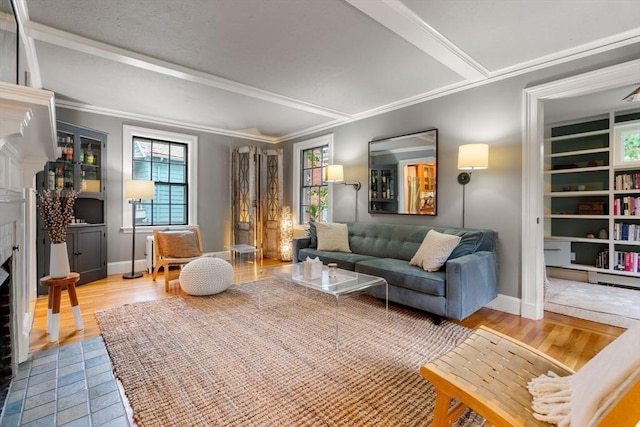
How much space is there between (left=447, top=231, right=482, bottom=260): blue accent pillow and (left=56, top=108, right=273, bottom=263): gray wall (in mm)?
4247

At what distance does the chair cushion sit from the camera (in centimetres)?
406

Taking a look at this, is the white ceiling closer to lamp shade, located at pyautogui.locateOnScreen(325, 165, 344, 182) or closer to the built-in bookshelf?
lamp shade, located at pyautogui.locateOnScreen(325, 165, 344, 182)

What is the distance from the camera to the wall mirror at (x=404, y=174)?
3.75 meters

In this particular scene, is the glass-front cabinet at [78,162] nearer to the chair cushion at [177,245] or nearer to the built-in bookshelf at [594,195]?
the chair cushion at [177,245]

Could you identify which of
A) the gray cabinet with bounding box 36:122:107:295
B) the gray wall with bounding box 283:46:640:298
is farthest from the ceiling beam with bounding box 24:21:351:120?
the gray wall with bounding box 283:46:640:298

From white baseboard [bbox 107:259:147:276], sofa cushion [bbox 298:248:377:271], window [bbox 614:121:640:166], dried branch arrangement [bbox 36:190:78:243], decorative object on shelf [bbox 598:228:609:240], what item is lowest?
white baseboard [bbox 107:259:147:276]

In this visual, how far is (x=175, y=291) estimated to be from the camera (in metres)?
3.69

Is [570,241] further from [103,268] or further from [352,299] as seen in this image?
[103,268]

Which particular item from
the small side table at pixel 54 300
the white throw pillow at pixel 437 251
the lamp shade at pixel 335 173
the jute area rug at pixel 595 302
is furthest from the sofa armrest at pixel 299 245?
the jute area rug at pixel 595 302

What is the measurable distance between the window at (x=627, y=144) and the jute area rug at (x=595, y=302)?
5.72ft

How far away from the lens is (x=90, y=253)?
405 centimetres

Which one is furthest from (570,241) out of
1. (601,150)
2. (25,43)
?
(25,43)

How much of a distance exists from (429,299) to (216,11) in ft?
9.65

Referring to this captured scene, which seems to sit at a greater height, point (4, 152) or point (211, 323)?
point (4, 152)
